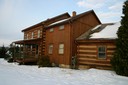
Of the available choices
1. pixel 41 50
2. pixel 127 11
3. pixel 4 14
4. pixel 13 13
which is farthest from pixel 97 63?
pixel 4 14

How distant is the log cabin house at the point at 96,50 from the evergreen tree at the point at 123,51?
1964 millimetres

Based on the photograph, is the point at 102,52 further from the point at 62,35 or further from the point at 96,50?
the point at 62,35

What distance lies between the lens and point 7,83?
959cm

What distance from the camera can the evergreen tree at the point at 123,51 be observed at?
13.3m

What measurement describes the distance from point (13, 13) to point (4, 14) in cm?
262

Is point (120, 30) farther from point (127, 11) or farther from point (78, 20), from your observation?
point (78, 20)

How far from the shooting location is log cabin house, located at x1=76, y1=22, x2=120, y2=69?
16.4 meters

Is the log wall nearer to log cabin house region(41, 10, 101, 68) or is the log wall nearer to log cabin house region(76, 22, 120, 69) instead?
log cabin house region(76, 22, 120, 69)

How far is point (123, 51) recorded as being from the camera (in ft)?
44.6

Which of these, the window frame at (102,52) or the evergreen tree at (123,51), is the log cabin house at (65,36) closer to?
the window frame at (102,52)

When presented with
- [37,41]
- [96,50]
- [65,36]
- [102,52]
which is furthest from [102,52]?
[37,41]

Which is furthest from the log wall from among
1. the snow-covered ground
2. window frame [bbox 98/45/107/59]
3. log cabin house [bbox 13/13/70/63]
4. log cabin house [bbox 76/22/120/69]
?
log cabin house [bbox 13/13/70/63]

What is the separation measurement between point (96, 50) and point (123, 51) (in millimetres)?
4127

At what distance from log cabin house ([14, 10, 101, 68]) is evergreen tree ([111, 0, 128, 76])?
668 cm
